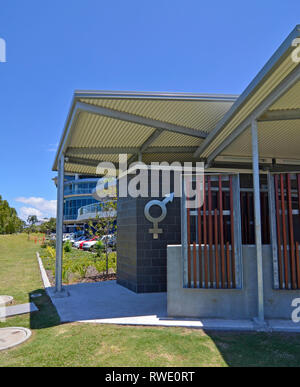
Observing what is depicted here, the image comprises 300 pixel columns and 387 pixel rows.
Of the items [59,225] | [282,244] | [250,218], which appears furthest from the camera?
[59,225]

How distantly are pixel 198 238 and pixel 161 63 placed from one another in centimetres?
447

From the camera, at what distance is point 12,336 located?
501 cm

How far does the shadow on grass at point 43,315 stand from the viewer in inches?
221

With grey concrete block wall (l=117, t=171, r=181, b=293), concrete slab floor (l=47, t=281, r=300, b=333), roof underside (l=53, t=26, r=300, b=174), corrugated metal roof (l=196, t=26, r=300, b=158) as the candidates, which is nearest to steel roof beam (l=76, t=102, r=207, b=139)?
roof underside (l=53, t=26, r=300, b=174)

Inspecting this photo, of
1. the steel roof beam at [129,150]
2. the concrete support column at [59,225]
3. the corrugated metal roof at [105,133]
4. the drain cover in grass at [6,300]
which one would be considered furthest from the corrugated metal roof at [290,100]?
the drain cover in grass at [6,300]

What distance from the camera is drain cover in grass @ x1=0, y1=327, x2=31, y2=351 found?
463cm

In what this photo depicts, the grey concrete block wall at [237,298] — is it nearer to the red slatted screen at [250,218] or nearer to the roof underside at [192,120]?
the red slatted screen at [250,218]

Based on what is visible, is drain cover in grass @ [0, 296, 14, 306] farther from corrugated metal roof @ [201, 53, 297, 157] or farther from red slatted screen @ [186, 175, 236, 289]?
corrugated metal roof @ [201, 53, 297, 157]

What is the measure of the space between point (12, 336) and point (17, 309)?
6.19ft

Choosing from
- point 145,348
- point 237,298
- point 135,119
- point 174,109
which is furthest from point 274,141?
point 145,348

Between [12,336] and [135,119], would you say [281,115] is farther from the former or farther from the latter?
[12,336]

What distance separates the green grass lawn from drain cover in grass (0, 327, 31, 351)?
0.13 meters

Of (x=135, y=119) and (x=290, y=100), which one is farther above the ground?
(x=135, y=119)
